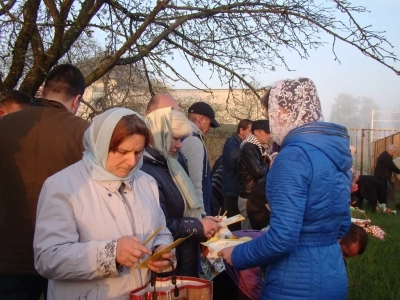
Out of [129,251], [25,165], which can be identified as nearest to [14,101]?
[25,165]

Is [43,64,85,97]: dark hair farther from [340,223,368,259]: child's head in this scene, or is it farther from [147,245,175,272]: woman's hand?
[340,223,368,259]: child's head

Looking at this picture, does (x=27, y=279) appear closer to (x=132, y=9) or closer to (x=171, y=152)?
(x=171, y=152)

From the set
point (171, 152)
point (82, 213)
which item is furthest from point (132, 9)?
point (82, 213)

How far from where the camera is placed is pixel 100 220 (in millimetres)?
2141

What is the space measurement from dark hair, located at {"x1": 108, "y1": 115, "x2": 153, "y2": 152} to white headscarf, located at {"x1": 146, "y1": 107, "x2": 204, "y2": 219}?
2.42 ft

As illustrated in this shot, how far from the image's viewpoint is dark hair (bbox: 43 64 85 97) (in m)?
3.18

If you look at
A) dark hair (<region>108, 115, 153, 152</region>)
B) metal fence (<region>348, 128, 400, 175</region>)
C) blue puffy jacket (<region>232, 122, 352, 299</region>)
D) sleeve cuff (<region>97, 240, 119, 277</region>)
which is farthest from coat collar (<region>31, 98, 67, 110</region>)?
metal fence (<region>348, 128, 400, 175</region>)

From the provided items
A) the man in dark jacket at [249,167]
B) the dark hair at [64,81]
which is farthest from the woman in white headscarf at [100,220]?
the man in dark jacket at [249,167]

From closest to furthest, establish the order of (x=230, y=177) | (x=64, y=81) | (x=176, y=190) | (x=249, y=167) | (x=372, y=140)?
(x=176, y=190) → (x=64, y=81) → (x=249, y=167) → (x=230, y=177) → (x=372, y=140)

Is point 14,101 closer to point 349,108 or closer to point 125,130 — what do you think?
point 125,130

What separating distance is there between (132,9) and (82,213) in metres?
4.67

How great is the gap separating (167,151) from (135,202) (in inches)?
30.8

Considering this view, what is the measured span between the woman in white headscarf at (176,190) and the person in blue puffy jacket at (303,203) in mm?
490

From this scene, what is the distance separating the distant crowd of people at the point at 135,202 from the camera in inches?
82.1
